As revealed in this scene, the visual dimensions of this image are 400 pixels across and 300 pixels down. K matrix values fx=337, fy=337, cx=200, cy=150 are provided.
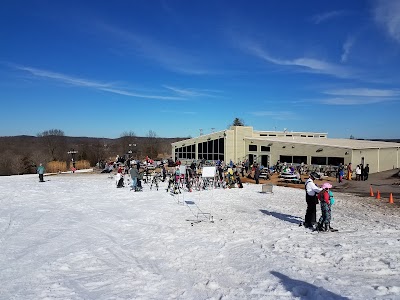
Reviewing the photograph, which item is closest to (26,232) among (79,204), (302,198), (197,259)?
(79,204)

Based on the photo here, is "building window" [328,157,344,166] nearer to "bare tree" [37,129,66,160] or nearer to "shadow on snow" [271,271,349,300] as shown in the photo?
"shadow on snow" [271,271,349,300]

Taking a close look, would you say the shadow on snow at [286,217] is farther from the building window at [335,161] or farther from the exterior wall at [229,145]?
the exterior wall at [229,145]

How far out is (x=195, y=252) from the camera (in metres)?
8.62

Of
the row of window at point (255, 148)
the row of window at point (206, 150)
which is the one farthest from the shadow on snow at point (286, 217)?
the row of window at point (206, 150)

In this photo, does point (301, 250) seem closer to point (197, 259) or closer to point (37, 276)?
point (197, 259)

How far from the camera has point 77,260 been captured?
8219 millimetres

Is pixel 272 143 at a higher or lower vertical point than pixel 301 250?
higher

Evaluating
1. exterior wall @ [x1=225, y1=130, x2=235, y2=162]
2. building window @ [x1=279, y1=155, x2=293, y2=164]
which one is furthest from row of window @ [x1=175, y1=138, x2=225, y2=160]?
building window @ [x1=279, y1=155, x2=293, y2=164]

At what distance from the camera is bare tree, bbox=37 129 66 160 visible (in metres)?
84.2

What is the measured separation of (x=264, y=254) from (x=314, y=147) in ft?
85.4

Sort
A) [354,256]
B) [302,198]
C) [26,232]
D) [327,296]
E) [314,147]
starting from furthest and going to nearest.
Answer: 1. [314,147]
2. [302,198]
3. [26,232]
4. [354,256]
5. [327,296]

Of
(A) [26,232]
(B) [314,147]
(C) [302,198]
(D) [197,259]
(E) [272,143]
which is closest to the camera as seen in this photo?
(D) [197,259]

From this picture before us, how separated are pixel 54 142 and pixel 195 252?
296ft

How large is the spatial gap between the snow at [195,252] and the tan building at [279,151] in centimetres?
1646
